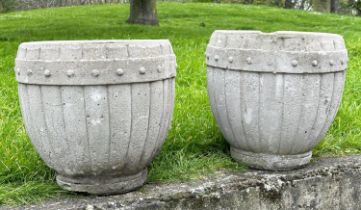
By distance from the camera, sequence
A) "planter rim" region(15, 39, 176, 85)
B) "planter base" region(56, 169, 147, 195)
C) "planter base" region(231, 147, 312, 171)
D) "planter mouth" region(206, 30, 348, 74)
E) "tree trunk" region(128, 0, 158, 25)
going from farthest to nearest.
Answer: "tree trunk" region(128, 0, 158, 25)
"planter base" region(231, 147, 312, 171)
"planter mouth" region(206, 30, 348, 74)
"planter base" region(56, 169, 147, 195)
"planter rim" region(15, 39, 176, 85)

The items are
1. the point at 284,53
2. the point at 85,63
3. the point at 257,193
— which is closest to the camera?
the point at 85,63

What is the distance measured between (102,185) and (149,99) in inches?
19.3

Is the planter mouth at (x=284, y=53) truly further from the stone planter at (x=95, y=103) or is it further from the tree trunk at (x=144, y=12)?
the tree trunk at (x=144, y=12)

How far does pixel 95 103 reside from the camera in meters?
2.07

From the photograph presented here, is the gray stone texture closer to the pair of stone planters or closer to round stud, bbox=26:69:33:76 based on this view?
the pair of stone planters

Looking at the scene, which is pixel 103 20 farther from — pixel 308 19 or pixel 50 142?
pixel 50 142

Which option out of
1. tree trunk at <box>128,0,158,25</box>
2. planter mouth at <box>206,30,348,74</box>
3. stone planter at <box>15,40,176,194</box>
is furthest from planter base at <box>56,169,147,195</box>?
tree trunk at <box>128,0,158,25</box>

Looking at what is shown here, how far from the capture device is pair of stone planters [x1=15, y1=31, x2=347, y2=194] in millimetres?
2068

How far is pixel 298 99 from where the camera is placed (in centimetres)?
247

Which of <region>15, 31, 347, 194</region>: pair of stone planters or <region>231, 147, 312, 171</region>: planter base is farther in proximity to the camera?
<region>231, 147, 312, 171</region>: planter base

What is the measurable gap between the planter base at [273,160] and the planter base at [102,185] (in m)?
0.71

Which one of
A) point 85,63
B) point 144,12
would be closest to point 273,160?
point 85,63

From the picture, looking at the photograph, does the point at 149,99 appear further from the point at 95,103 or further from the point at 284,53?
the point at 284,53

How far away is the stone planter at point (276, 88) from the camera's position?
2445 millimetres
